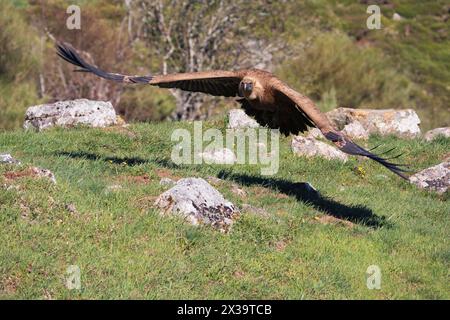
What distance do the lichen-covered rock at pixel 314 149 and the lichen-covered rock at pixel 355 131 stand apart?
1.78 m

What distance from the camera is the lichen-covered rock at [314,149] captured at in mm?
12020

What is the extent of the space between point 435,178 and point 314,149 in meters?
2.03

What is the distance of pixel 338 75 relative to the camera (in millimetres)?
33156

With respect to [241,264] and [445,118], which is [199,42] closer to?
[445,118]

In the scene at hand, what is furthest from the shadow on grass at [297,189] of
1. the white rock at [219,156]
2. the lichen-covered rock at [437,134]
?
the lichen-covered rock at [437,134]

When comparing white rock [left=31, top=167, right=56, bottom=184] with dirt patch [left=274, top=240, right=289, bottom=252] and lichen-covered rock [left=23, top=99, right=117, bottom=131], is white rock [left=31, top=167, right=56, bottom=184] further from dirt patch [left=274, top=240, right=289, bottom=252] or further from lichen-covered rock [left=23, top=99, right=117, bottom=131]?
lichen-covered rock [left=23, top=99, right=117, bottom=131]

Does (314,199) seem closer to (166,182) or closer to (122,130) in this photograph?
(166,182)

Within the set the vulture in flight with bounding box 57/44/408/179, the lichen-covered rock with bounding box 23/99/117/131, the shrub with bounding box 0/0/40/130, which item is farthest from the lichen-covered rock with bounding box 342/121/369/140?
the shrub with bounding box 0/0/40/130

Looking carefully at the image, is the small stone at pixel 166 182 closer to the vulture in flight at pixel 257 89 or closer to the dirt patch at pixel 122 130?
the vulture in flight at pixel 257 89

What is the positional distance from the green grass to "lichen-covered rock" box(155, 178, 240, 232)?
143 mm

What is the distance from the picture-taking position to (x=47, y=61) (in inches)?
1347

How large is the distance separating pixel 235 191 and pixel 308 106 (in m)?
1.47

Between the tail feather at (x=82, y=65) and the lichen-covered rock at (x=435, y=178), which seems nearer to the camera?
the tail feather at (x=82, y=65)

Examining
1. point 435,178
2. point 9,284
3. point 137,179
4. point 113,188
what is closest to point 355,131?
point 435,178
